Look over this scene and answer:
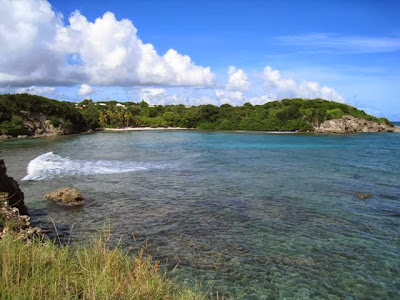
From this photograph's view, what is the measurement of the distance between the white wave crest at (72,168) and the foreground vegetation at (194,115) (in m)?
62.4

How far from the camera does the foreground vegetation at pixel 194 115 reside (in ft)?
315

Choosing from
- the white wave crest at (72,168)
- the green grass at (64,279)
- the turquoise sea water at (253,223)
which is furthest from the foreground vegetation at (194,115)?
the green grass at (64,279)

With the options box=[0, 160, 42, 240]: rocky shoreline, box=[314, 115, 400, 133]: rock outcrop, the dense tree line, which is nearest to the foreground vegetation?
the dense tree line

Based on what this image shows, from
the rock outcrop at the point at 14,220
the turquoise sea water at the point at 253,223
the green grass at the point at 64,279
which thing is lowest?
the turquoise sea water at the point at 253,223

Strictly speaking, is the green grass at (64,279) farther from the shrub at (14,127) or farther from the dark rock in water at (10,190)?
the shrub at (14,127)

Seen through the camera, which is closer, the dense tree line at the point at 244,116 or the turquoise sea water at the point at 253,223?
the turquoise sea water at the point at 253,223

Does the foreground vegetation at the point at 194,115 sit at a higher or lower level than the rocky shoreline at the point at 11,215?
higher

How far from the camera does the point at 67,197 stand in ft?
59.7

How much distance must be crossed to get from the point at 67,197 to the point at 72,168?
1415 centimetres

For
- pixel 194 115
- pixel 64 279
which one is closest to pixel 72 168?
pixel 64 279

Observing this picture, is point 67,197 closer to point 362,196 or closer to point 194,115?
point 362,196

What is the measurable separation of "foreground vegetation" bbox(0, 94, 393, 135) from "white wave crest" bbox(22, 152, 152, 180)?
205 feet

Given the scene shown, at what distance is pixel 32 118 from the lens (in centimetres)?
9800

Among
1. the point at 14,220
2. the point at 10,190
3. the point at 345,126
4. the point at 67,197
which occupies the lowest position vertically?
the point at 67,197
